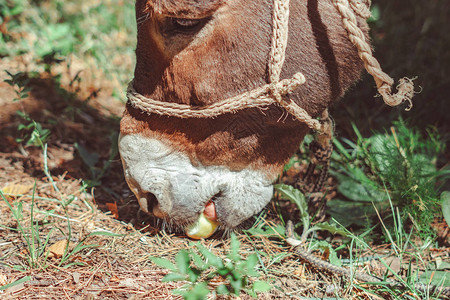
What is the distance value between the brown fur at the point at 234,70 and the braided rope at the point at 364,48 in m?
0.05

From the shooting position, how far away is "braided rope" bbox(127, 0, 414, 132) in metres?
1.42

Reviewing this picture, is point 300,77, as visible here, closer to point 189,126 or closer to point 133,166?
point 189,126

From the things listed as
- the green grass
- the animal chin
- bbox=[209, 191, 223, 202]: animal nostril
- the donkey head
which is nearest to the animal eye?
the donkey head

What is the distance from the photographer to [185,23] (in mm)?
1421

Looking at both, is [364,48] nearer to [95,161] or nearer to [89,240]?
[89,240]

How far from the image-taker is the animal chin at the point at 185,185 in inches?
63.2

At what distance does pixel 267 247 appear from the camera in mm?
1804

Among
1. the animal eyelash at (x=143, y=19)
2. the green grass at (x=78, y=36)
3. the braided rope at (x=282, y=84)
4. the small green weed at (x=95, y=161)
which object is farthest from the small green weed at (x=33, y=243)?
the green grass at (x=78, y=36)

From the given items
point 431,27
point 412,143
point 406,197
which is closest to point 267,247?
point 406,197

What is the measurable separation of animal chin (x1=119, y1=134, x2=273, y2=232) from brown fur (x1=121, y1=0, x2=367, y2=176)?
0.04m

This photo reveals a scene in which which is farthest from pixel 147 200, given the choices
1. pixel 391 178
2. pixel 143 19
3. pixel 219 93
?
pixel 391 178

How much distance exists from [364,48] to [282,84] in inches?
12.0

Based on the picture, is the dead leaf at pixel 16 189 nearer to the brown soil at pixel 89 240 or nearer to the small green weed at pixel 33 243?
the brown soil at pixel 89 240

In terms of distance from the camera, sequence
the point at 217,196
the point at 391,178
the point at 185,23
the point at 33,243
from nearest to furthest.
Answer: the point at 185,23, the point at 33,243, the point at 217,196, the point at 391,178
